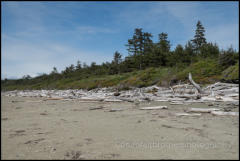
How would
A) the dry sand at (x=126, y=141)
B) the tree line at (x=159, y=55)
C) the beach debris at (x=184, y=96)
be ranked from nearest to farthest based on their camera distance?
1. the dry sand at (x=126, y=141)
2. the beach debris at (x=184, y=96)
3. the tree line at (x=159, y=55)

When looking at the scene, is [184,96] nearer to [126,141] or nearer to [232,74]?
[126,141]

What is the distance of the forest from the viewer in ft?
53.3

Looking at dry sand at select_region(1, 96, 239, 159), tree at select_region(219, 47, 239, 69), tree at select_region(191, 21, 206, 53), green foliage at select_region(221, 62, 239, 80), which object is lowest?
dry sand at select_region(1, 96, 239, 159)

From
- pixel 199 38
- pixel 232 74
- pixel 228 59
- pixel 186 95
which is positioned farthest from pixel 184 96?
pixel 199 38

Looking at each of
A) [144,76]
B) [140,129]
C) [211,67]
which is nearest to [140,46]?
[144,76]

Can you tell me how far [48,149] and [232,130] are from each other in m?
3.44

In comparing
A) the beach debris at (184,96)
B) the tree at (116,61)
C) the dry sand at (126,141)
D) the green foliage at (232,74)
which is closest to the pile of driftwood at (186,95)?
the beach debris at (184,96)

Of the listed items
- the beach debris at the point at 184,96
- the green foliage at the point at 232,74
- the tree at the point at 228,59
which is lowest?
the beach debris at the point at 184,96

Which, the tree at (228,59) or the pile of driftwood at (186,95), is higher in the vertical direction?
the tree at (228,59)

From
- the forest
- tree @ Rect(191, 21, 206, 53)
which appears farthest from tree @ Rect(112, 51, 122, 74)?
tree @ Rect(191, 21, 206, 53)

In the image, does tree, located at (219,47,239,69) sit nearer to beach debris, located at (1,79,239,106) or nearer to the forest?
the forest

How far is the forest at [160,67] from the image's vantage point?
1624 centimetres

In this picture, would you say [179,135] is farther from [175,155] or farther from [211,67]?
[211,67]

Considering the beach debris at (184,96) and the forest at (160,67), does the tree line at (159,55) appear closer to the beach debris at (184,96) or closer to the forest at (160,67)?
the forest at (160,67)
